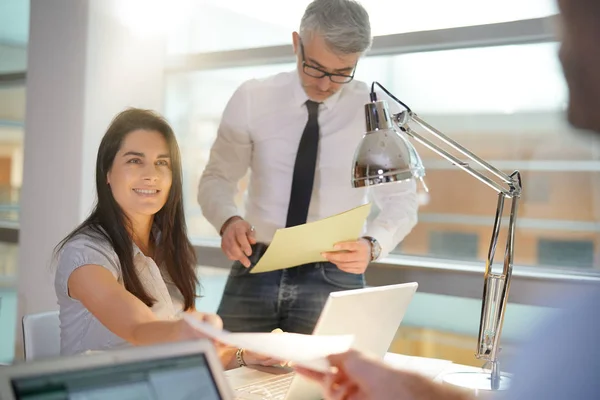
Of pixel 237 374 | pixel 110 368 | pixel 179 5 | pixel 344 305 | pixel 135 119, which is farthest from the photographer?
pixel 179 5

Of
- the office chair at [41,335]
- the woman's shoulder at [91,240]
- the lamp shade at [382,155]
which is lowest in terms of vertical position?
the office chair at [41,335]

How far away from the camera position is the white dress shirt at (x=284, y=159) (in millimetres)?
2586

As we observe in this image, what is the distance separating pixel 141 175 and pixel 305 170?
674mm

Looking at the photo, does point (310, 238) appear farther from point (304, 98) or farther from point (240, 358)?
point (304, 98)

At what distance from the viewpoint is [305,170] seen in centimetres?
255

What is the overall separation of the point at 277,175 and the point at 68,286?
0.96m

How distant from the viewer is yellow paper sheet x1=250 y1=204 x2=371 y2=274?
75.0 inches

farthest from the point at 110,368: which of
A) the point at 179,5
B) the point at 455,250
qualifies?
the point at 179,5

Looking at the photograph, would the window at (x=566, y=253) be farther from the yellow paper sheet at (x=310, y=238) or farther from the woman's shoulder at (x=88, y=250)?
the woman's shoulder at (x=88, y=250)

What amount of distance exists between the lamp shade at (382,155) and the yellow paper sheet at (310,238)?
200 millimetres

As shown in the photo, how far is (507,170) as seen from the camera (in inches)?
134

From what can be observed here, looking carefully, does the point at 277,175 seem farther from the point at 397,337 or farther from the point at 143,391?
the point at 143,391

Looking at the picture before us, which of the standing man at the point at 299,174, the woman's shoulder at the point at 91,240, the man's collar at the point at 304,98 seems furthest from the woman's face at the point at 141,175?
the man's collar at the point at 304,98

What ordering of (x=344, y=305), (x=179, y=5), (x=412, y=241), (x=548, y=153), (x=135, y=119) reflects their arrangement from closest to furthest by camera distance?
(x=344, y=305) → (x=135, y=119) → (x=548, y=153) → (x=412, y=241) → (x=179, y=5)
